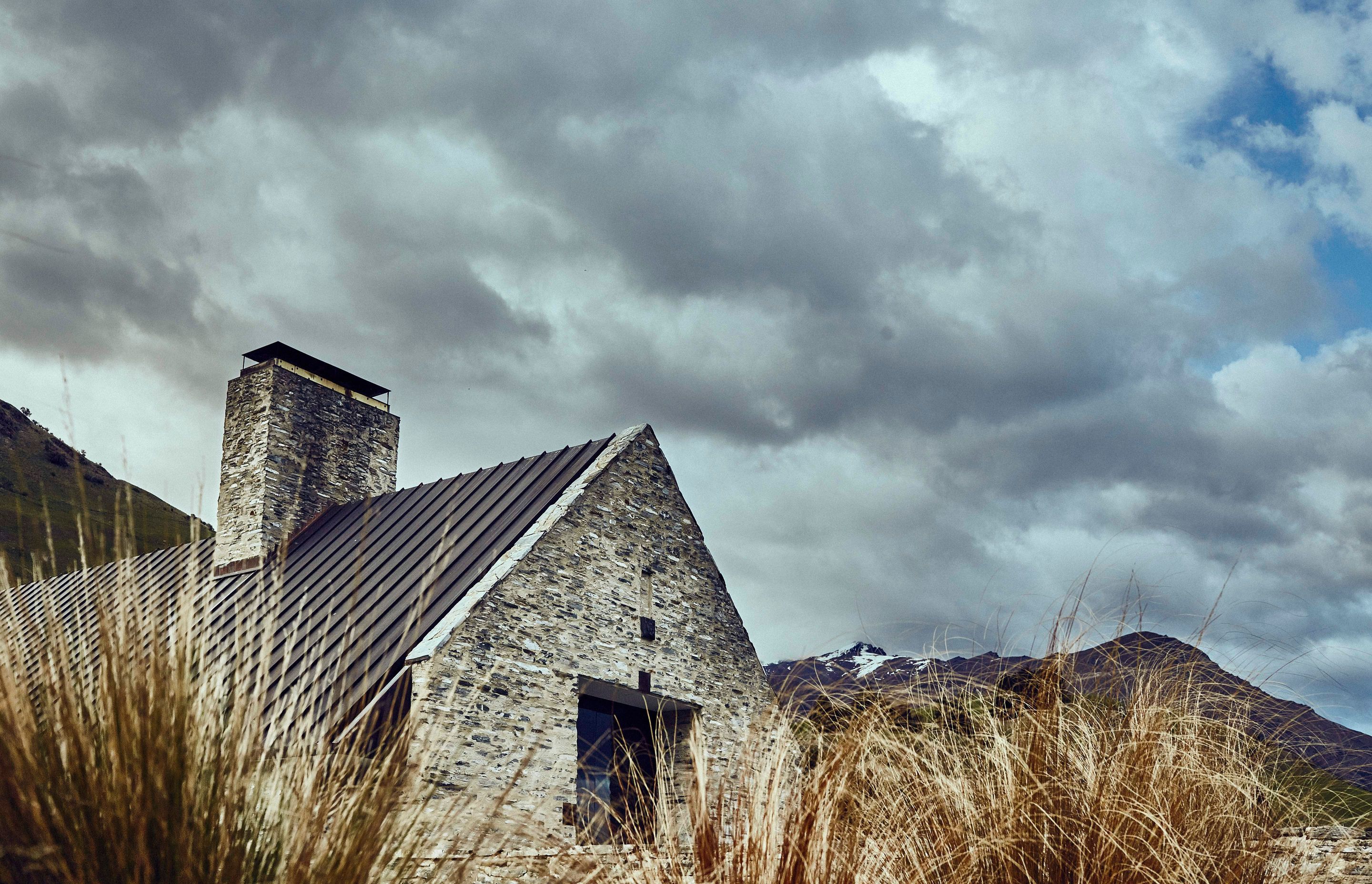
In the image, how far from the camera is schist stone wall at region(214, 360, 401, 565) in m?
16.1

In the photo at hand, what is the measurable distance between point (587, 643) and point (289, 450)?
839cm

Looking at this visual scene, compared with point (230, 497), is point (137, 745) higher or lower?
lower

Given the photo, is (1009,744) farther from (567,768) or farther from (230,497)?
(230,497)

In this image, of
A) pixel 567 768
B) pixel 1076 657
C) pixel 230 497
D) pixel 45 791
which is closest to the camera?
pixel 45 791

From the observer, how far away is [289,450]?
16641 millimetres

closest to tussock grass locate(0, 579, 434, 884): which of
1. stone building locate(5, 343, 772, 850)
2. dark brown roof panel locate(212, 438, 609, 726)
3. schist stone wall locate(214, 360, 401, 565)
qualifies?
stone building locate(5, 343, 772, 850)

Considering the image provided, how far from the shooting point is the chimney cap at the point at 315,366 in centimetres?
1741

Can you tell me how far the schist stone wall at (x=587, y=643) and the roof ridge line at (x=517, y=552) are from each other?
8 cm

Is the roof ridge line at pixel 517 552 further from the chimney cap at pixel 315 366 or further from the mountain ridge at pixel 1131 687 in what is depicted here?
the chimney cap at pixel 315 366

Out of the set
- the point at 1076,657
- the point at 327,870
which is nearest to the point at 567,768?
the point at 1076,657

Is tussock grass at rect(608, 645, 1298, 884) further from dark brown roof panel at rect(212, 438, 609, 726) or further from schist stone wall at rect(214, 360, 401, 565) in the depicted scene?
schist stone wall at rect(214, 360, 401, 565)

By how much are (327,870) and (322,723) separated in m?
0.61

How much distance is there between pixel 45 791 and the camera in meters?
2.42

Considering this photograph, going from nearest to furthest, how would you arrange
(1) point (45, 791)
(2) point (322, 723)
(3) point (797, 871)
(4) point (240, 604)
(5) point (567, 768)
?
(1) point (45, 791)
(2) point (322, 723)
(3) point (797, 871)
(5) point (567, 768)
(4) point (240, 604)
